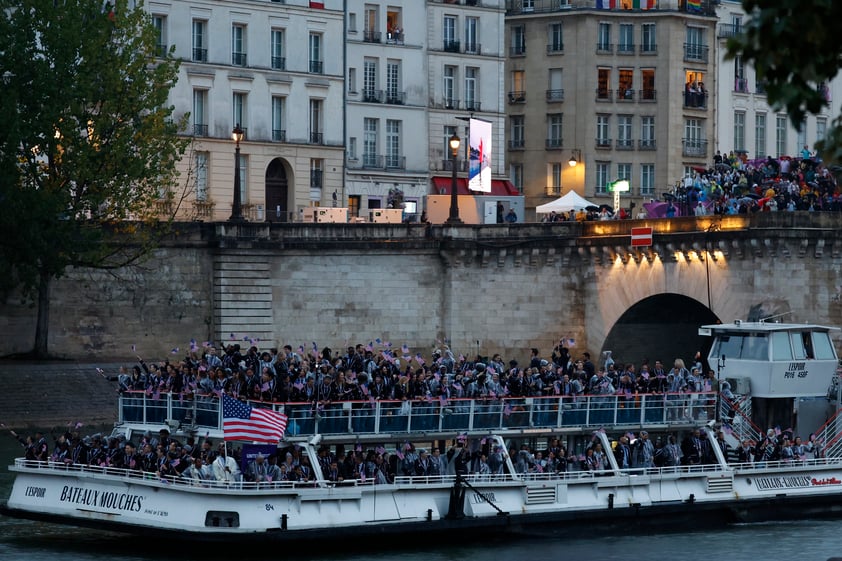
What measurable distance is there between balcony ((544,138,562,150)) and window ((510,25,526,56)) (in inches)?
187

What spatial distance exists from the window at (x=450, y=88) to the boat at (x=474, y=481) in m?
39.6

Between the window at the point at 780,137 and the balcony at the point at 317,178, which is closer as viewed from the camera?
the balcony at the point at 317,178

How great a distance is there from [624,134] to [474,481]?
183 ft

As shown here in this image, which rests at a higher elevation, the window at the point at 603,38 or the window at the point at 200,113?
the window at the point at 603,38

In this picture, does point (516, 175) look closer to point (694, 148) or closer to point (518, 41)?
point (518, 41)

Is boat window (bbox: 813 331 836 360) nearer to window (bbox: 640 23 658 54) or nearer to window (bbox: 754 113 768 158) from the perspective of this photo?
window (bbox: 640 23 658 54)

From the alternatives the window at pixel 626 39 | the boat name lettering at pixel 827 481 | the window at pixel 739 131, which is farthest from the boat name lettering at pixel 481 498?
the window at pixel 739 131

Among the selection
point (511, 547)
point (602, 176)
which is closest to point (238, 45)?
point (602, 176)

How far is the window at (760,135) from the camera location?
9444 cm

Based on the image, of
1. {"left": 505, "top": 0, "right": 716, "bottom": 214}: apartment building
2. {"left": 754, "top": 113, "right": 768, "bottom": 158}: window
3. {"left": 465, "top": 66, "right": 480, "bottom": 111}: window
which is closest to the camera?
{"left": 465, "top": 66, "right": 480, "bottom": 111}: window

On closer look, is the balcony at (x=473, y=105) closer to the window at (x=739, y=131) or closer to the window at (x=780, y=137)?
the window at (x=739, y=131)

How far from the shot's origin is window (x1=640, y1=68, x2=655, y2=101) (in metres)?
91.2

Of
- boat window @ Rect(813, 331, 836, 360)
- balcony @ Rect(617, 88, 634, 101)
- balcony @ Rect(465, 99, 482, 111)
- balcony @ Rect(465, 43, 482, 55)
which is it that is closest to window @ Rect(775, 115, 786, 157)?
balcony @ Rect(617, 88, 634, 101)

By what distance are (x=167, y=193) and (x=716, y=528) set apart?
3208 centimetres
